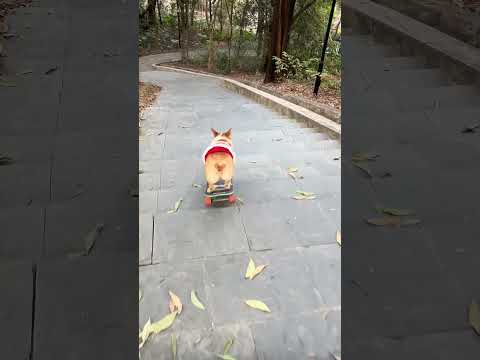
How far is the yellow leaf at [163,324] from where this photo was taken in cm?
190

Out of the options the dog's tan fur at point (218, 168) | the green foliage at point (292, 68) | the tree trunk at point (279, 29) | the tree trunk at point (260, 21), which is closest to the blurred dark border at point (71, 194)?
the dog's tan fur at point (218, 168)

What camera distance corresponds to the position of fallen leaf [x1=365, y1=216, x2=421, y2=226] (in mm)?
1002

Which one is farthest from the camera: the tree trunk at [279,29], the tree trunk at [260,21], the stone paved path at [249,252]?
the tree trunk at [260,21]

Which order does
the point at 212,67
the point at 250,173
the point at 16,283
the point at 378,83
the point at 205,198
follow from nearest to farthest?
the point at 16,283, the point at 378,83, the point at 205,198, the point at 250,173, the point at 212,67

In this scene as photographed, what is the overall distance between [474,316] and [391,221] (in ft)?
0.95

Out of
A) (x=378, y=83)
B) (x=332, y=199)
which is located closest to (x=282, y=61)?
(x=332, y=199)

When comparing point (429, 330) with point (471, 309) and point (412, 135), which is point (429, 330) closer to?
point (471, 309)

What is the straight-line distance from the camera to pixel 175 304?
6.77 ft

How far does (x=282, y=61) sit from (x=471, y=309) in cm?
970

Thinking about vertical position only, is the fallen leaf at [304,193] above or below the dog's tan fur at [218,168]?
below

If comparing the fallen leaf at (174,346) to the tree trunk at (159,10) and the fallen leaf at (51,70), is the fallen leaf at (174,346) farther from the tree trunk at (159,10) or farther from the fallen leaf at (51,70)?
the tree trunk at (159,10)

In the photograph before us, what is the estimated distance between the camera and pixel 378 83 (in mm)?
1790

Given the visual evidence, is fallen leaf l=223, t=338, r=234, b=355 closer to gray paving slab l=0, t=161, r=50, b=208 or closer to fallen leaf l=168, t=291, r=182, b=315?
fallen leaf l=168, t=291, r=182, b=315

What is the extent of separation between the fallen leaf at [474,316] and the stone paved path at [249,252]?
1.09 meters
